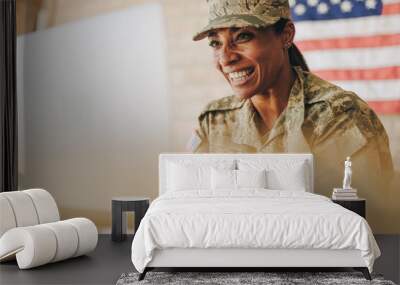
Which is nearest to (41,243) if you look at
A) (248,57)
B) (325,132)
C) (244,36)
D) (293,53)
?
(248,57)

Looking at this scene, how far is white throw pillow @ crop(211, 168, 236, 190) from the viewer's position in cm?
631

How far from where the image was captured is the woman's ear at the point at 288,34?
276 inches

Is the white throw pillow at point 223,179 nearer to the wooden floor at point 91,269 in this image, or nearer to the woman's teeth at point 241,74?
the wooden floor at point 91,269

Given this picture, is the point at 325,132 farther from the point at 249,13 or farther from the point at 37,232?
the point at 37,232

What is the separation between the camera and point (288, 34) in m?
7.01

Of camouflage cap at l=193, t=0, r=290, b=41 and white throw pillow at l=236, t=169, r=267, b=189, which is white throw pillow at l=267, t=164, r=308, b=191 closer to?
white throw pillow at l=236, t=169, r=267, b=189

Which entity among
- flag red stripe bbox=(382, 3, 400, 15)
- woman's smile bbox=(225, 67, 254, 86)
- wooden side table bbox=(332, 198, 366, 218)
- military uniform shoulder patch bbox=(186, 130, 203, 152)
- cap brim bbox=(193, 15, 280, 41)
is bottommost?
wooden side table bbox=(332, 198, 366, 218)

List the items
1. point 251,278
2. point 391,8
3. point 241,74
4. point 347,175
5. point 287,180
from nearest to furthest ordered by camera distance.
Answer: point 251,278
point 287,180
point 347,175
point 391,8
point 241,74

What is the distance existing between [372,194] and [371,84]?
1.21m

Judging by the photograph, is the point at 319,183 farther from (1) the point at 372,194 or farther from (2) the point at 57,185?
(2) the point at 57,185

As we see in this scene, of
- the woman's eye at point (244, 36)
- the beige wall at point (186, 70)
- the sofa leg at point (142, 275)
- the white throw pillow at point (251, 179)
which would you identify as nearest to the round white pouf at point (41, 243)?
the sofa leg at point (142, 275)

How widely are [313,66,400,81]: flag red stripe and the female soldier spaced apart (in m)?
0.10

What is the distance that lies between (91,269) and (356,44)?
3.82m

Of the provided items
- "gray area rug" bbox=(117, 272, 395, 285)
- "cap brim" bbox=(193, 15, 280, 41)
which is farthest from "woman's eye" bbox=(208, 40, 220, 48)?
"gray area rug" bbox=(117, 272, 395, 285)
